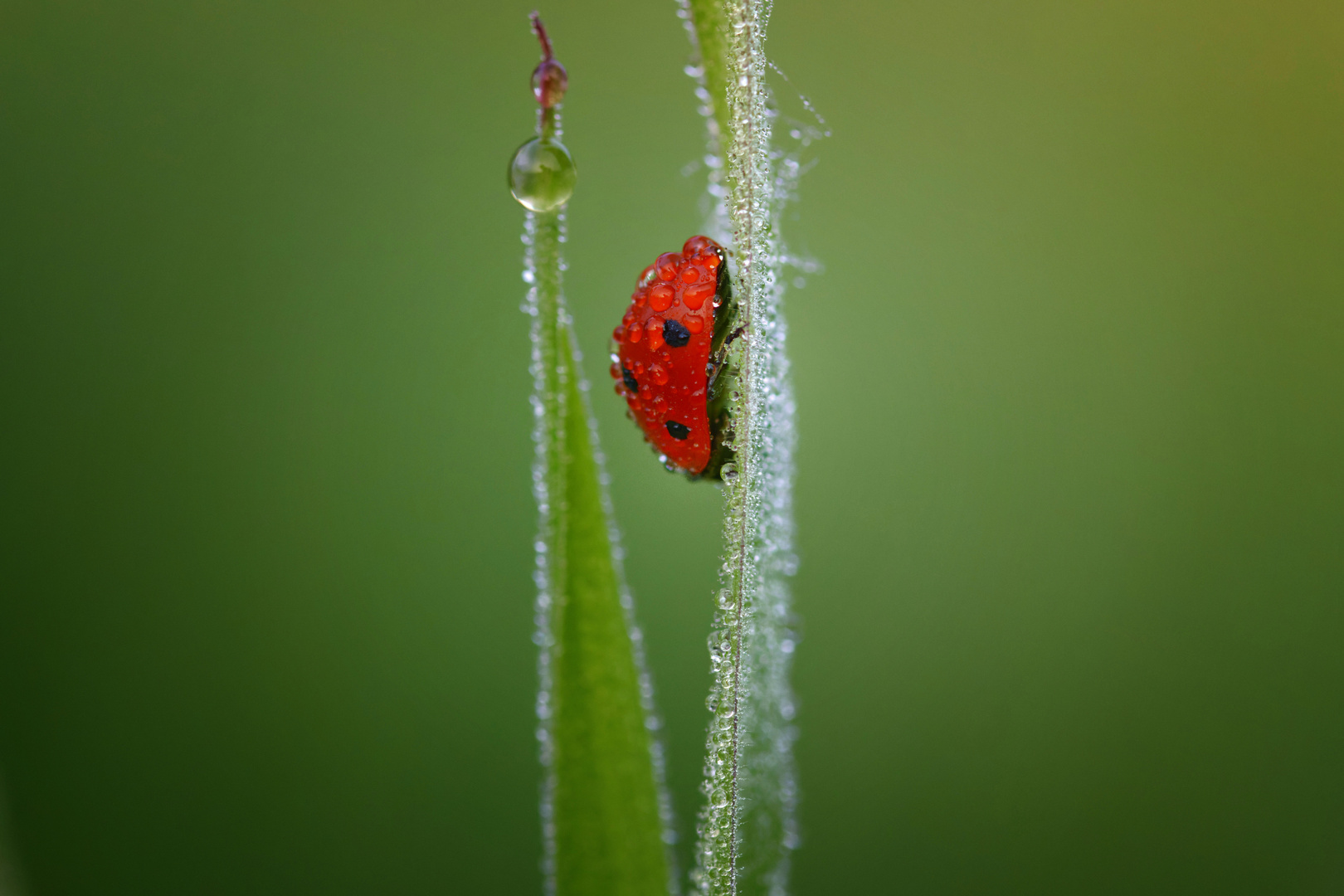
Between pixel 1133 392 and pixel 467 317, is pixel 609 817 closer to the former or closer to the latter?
pixel 467 317

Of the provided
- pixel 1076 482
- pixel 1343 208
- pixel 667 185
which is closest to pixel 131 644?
pixel 667 185

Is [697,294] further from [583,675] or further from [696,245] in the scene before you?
[583,675]

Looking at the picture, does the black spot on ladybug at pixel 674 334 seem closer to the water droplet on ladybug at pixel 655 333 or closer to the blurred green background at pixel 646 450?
the water droplet on ladybug at pixel 655 333

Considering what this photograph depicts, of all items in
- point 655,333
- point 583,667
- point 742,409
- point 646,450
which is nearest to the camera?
point 742,409

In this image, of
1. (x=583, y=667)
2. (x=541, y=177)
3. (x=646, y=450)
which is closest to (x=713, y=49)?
(x=541, y=177)

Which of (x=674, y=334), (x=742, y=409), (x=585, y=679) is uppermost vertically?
(x=674, y=334)

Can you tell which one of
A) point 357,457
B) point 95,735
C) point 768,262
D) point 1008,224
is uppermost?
point 1008,224
